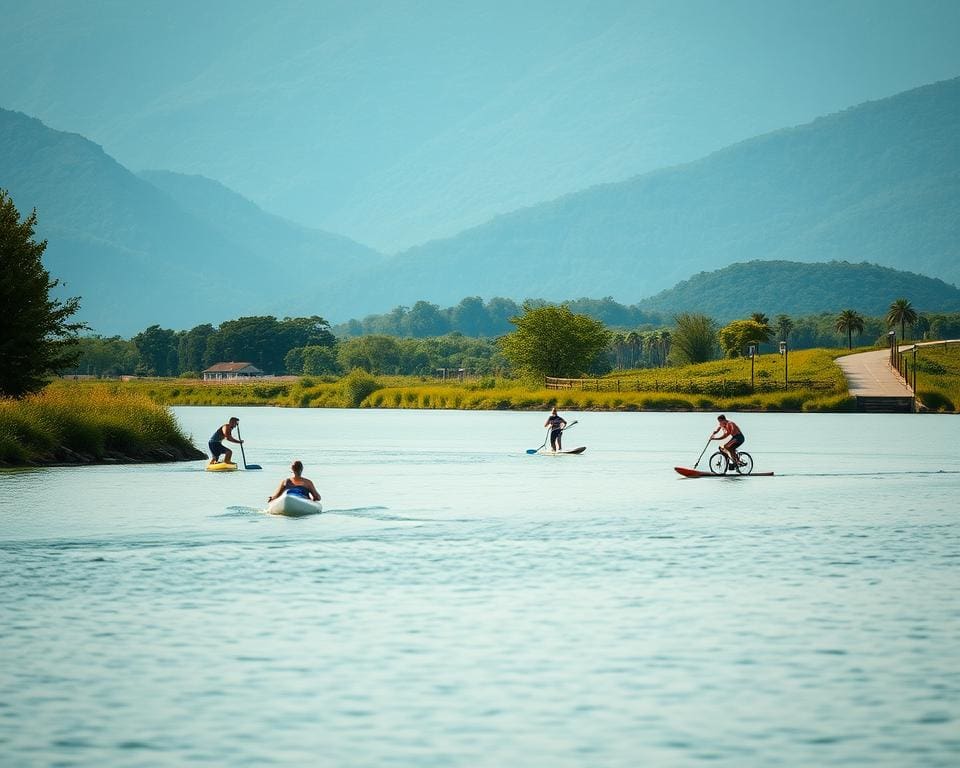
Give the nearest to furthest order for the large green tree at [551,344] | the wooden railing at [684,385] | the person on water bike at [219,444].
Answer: the person on water bike at [219,444]
the wooden railing at [684,385]
the large green tree at [551,344]

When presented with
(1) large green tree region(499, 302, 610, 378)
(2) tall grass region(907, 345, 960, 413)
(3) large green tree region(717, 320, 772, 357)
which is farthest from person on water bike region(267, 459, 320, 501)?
(3) large green tree region(717, 320, 772, 357)

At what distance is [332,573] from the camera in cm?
2478

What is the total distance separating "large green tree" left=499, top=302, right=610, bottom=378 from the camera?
158 m

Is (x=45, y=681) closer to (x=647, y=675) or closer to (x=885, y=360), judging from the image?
(x=647, y=675)

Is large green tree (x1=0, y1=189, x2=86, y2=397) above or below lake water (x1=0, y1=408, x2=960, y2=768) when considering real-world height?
above

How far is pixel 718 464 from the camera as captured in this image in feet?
168

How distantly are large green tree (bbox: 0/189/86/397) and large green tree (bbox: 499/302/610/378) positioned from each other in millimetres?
106337

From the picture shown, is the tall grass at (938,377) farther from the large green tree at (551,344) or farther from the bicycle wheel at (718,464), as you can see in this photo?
the bicycle wheel at (718,464)

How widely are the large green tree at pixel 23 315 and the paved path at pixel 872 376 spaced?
314 ft

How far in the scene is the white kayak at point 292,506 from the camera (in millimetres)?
34656

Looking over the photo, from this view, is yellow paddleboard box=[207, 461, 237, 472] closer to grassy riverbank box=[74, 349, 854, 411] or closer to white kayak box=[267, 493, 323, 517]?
white kayak box=[267, 493, 323, 517]

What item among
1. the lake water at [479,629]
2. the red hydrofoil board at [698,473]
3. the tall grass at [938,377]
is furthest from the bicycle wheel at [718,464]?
the tall grass at [938,377]

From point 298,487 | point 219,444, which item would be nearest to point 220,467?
point 219,444

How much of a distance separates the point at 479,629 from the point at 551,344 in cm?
13911
